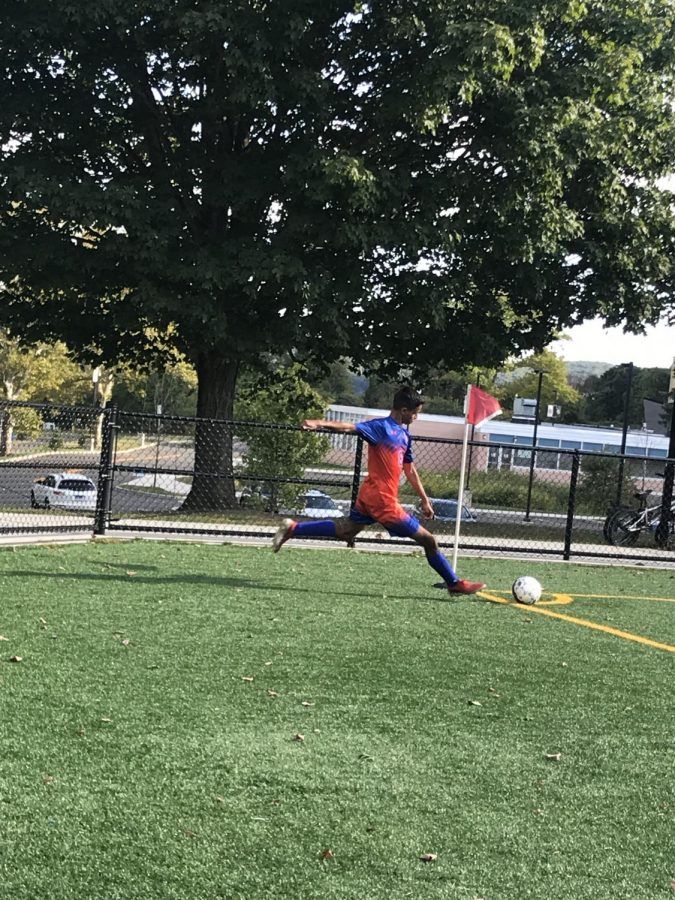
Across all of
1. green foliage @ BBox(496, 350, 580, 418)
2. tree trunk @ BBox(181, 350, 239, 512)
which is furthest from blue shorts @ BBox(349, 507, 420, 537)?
green foliage @ BBox(496, 350, 580, 418)

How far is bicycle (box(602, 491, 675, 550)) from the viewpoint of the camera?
54.6 ft

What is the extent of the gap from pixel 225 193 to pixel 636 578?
968 cm

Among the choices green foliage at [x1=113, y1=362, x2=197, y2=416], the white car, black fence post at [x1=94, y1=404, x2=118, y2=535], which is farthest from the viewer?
green foliage at [x1=113, y1=362, x2=197, y2=416]

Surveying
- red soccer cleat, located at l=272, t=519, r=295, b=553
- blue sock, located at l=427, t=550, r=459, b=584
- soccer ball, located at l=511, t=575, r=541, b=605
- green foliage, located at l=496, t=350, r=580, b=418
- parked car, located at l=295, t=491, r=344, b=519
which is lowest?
parked car, located at l=295, t=491, r=344, b=519

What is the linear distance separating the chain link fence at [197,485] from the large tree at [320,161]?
1063 mm

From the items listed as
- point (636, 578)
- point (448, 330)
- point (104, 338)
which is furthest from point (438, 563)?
point (104, 338)

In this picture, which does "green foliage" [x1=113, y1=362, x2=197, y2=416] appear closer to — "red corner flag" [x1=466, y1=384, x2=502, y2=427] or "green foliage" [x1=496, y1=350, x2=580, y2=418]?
"green foliage" [x1=496, y1=350, x2=580, y2=418]

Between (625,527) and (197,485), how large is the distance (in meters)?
7.99

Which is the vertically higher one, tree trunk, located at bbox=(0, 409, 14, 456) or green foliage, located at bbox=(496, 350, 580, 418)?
green foliage, located at bbox=(496, 350, 580, 418)

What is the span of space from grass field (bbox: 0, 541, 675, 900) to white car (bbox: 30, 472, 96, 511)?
5.13 m

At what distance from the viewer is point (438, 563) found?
8930mm

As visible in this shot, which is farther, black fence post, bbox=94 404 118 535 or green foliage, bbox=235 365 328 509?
green foliage, bbox=235 365 328 509

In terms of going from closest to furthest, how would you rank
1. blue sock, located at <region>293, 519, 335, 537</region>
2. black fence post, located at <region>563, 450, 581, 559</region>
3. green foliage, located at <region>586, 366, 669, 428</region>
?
1. blue sock, located at <region>293, 519, 335, 537</region>
2. black fence post, located at <region>563, 450, 581, 559</region>
3. green foliage, located at <region>586, 366, 669, 428</region>

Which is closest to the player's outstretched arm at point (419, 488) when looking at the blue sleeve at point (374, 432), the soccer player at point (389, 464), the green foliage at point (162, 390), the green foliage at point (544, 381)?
the soccer player at point (389, 464)
